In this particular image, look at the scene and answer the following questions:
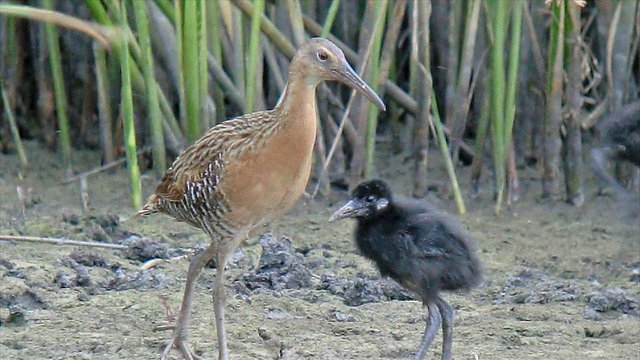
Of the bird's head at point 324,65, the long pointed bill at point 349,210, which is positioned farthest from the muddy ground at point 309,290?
the bird's head at point 324,65

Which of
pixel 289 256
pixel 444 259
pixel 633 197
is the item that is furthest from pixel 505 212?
pixel 444 259

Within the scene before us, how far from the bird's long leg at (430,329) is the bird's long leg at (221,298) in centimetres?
75

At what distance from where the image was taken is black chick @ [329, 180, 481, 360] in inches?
208

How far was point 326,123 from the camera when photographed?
7.88 metres

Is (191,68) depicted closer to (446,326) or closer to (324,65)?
(324,65)

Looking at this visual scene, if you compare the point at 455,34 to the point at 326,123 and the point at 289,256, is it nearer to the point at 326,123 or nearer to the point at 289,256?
the point at 326,123

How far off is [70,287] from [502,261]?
2203 millimetres

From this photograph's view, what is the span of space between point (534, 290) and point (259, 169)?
1647 mm

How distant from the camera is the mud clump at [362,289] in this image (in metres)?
6.00

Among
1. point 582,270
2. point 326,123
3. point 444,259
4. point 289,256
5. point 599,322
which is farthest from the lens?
point 326,123

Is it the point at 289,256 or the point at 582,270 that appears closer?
the point at 289,256

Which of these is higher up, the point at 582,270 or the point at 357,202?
the point at 357,202

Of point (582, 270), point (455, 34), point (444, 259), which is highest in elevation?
point (455, 34)

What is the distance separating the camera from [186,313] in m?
5.27
